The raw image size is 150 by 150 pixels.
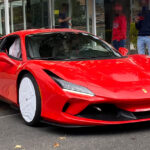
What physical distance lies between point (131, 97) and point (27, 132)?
1271 millimetres

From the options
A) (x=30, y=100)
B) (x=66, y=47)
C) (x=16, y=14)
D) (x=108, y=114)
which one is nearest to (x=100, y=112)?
(x=108, y=114)

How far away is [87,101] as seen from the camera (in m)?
4.10

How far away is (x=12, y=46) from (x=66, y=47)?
0.95 m

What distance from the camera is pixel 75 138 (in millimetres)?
4184

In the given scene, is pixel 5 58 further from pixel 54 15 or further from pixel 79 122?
pixel 54 15

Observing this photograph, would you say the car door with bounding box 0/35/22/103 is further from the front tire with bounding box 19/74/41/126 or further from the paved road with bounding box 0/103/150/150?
the paved road with bounding box 0/103/150/150

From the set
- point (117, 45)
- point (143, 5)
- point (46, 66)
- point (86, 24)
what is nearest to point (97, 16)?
point (86, 24)

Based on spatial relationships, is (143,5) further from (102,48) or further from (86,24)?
(86,24)

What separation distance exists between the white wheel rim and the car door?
27cm

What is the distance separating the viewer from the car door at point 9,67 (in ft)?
17.2

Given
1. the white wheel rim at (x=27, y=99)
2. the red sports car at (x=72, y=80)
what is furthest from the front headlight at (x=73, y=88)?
the white wheel rim at (x=27, y=99)

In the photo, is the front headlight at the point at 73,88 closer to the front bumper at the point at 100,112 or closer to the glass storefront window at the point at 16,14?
the front bumper at the point at 100,112

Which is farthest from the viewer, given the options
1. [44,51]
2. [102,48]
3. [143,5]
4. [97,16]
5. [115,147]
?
[97,16]

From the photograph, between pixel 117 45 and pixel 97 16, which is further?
pixel 97 16
